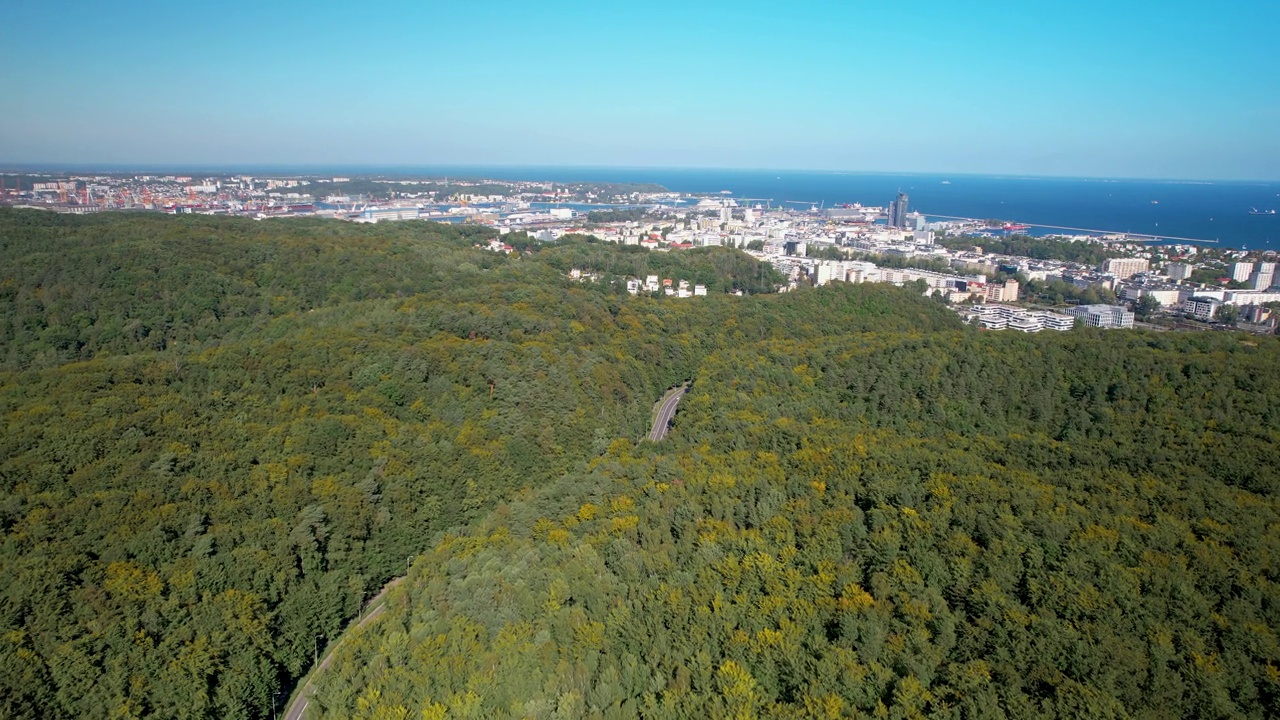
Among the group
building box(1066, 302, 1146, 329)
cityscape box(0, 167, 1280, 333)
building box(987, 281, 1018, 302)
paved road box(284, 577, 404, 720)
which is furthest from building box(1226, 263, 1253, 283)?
paved road box(284, 577, 404, 720)

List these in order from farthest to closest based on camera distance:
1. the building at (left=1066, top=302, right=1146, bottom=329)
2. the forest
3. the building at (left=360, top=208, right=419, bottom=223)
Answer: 1. the building at (left=360, top=208, right=419, bottom=223)
2. the building at (left=1066, top=302, right=1146, bottom=329)
3. the forest

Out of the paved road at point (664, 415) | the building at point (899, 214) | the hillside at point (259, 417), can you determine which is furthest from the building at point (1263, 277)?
the building at point (899, 214)

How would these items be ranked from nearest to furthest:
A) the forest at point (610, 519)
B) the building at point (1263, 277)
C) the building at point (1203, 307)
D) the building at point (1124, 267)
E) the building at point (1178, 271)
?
the forest at point (610, 519), the building at point (1203, 307), the building at point (1263, 277), the building at point (1178, 271), the building at point (1124, 267)

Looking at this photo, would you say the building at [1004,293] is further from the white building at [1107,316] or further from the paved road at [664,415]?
the paved road at [664,415]

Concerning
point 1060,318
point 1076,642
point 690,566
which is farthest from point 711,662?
point 1060,318

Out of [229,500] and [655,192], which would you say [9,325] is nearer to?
[229,500]

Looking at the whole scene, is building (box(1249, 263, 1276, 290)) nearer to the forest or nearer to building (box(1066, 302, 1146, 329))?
building (box(1066, 302, 1146, 329))
